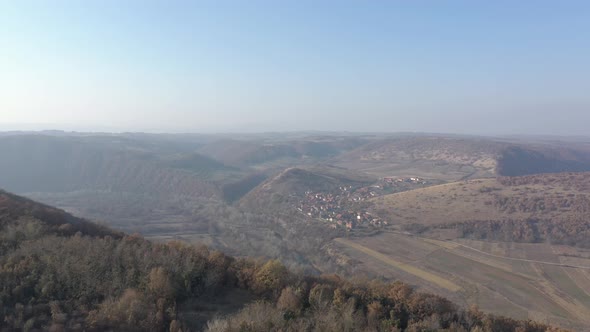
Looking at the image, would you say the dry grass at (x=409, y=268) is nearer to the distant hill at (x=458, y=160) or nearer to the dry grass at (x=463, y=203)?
the dry grass at (x=463, y=203)

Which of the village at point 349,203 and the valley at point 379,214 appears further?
the village at point 349,203

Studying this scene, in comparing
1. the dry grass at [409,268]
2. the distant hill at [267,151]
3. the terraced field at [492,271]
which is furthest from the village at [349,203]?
the distant hill at [267,151]

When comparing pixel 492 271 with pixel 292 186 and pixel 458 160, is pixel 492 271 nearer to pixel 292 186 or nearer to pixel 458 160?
pixel 292 186

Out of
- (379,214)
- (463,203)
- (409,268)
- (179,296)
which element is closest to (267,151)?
(379,214)

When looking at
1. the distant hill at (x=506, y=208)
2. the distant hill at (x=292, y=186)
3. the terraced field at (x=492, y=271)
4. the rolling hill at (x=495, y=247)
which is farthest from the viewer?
the distant hill at (x=292, y=186)

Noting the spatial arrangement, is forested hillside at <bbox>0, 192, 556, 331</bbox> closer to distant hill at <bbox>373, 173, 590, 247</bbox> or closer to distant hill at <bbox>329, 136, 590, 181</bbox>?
distant hill at <bbox>373, 173, 590, 247</bbox>

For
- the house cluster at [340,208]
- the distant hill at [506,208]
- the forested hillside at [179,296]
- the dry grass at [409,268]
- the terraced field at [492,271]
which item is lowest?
the dry grass at [409,268]
